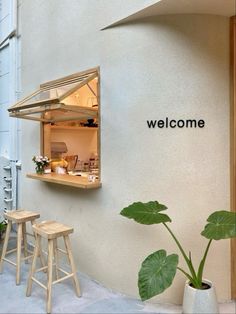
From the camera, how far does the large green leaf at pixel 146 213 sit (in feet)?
7.68

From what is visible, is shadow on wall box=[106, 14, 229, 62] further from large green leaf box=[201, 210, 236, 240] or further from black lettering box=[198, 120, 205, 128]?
large green leaf box=[201, 210, 236, 240]

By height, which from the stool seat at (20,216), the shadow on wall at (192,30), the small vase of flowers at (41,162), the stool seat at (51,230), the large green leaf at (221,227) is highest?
the shadow on wall at (192,30)

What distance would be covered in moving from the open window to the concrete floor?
110 cm

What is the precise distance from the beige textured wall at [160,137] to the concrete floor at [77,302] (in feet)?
0.35

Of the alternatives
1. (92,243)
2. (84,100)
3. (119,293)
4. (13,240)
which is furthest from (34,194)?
(119,293)

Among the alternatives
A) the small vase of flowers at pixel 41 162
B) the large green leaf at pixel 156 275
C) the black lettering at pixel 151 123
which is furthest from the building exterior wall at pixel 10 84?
the large green leaf at pixel 156 275

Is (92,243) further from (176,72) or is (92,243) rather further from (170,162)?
(176,72)

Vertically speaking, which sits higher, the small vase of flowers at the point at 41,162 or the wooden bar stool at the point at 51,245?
the small vase of flowers at the point at 41,162

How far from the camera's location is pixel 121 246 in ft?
9.65

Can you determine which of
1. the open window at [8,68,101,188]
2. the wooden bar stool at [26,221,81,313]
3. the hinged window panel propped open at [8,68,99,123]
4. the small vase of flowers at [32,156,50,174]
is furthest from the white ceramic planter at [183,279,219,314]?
the small vase of flowers at [32,156,50,174]

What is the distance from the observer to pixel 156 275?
2.16 m

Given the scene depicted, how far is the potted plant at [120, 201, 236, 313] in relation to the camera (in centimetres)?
212

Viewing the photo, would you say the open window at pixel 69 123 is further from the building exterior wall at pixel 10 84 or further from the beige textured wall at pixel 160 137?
the building exterior wall at pixel 10 84

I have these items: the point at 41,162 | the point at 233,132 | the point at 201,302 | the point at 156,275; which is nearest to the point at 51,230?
the point at 156,275
